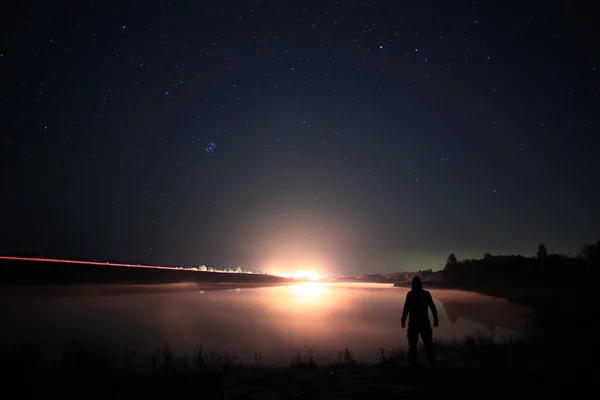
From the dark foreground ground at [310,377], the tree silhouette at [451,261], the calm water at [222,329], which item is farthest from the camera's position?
the tree silhouette at [451,261]

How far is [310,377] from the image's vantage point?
442 inches

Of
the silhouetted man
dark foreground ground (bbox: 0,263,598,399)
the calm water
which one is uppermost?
the silhouetted man

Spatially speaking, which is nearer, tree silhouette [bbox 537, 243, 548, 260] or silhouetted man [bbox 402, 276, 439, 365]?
silhouetted man [bbox 402, 276, 439, 365]

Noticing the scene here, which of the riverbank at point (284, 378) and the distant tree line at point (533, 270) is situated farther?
the distant tree line at point (533, 270)

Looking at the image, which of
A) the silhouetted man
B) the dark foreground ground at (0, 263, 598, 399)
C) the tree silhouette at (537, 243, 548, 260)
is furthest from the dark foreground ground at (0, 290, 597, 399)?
the tree silhouette at (537, 243, 548, 260)

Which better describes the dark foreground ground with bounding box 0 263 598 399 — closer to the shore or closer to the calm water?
the shore

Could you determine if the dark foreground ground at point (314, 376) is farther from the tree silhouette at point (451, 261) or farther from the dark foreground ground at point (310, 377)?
the tree silhouette at point (451, 261)

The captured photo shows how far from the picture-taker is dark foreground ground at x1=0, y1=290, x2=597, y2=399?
9219 millimetres

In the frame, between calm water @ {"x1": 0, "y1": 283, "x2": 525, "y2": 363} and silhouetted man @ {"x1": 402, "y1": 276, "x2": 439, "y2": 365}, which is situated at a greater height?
silhouetted man @ {"x1": 402, "y1": 276, "x2": 439, "y2": 365}

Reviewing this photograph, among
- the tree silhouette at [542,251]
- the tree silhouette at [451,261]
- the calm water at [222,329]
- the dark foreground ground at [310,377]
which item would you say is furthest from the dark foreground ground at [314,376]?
the tree silhouette at [451,261]

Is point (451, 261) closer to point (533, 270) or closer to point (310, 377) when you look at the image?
point (533, 270)

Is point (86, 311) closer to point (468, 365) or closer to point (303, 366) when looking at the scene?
point (303, 366)

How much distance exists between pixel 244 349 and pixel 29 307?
24.0 meters

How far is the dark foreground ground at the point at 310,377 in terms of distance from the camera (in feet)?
30.2
